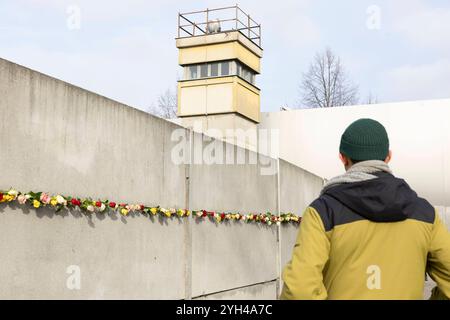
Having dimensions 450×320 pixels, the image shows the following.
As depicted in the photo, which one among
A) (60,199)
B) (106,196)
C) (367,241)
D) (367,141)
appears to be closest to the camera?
(367,241)

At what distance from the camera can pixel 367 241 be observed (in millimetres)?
2277

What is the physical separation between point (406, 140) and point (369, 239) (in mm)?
18124

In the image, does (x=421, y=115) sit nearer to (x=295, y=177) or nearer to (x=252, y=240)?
(x=295, y=177)

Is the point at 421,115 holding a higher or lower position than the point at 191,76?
lower

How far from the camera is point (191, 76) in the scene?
70.1 ft

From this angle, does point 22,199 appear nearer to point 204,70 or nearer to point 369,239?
point 369,239

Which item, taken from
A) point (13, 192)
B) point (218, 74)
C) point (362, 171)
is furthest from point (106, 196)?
point (218, 74)

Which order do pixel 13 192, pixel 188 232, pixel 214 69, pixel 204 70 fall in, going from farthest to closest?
pixel 204 70 → pixel 214 69 → pixel 188 232 → pixel 13 192

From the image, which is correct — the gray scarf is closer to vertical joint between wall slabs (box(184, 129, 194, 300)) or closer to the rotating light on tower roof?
vertical joint between wall slabs (box(184, 129, 194, 300))

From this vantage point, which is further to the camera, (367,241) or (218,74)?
(218,74)

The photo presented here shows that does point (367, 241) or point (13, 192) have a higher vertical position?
point (13, 192)

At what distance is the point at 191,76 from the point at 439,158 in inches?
355

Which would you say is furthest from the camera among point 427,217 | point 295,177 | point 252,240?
point 295,177
